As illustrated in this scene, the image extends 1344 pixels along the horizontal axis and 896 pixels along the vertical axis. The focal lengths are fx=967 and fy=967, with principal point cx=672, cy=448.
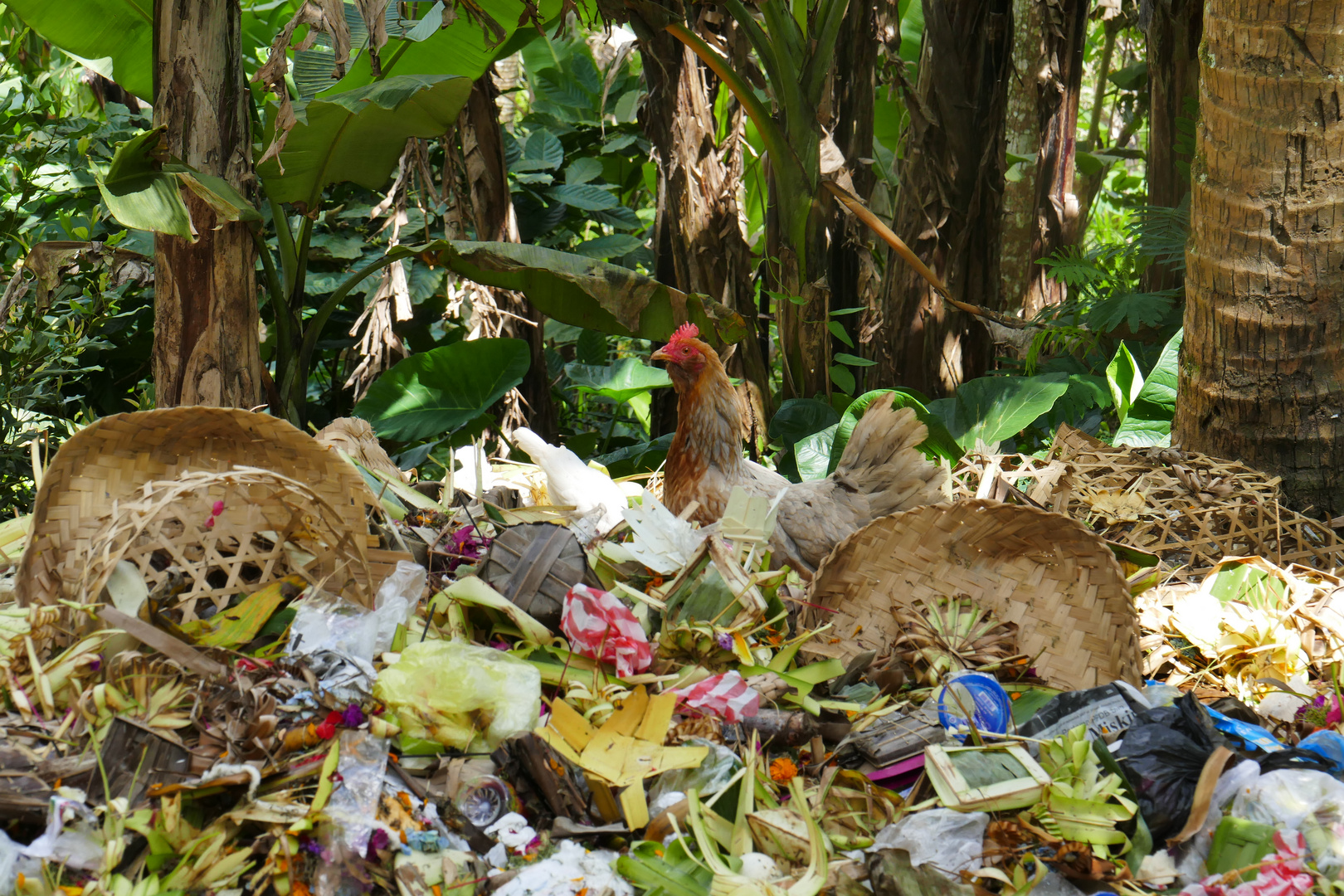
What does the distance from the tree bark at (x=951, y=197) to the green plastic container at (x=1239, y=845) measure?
2.70m

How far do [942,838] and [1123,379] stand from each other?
2.11 meters

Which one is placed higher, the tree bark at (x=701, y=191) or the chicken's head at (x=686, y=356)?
the tree bark at (x=701, y=191)

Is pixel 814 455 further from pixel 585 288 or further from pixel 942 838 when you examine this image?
pixel 942 838

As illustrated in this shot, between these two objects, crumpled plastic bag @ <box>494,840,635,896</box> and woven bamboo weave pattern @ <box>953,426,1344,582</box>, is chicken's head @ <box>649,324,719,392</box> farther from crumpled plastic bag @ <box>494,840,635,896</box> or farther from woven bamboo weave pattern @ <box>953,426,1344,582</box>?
crumpled plastic bag @ <box>494,840,635,896</box>

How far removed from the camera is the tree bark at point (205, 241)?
237 cm

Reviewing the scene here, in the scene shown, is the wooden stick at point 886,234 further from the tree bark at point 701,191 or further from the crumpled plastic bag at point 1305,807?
the crumpled plastic bag at point 1305,807

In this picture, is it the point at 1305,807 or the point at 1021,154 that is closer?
the point at 1305,807

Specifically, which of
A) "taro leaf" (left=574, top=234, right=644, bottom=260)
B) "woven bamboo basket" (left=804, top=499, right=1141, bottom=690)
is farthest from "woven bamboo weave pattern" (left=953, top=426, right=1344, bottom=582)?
"taro leaf" (left=574, top=234, right=644, bottom=260)

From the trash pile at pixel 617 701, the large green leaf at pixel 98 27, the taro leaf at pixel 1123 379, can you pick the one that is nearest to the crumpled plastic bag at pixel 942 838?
the trash pile at pixel 617 701

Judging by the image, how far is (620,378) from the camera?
148 inches

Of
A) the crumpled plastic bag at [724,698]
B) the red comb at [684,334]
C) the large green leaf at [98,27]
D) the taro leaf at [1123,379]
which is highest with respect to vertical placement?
the large green leaf at [98,27]

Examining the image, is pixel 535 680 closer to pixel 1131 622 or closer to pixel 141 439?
pixel 141 439

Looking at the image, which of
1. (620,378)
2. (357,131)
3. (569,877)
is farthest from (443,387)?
(569,877)

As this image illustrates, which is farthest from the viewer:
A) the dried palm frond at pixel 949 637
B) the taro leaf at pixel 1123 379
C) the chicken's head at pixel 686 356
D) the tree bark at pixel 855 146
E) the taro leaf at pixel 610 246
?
the taro leaf at pixel 610 246
